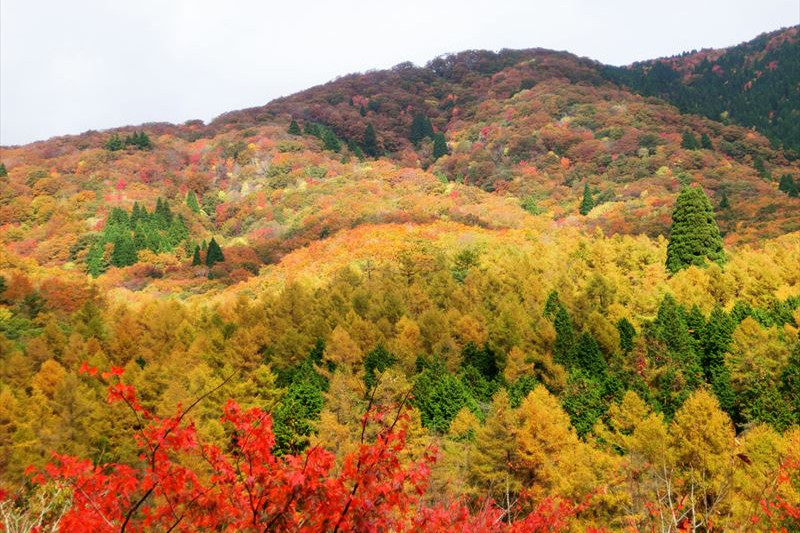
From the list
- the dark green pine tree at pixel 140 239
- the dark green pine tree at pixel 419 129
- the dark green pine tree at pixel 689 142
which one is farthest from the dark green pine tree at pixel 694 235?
the dark green pine tree at pixel 419 129

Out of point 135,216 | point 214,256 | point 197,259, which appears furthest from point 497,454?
point 135,216

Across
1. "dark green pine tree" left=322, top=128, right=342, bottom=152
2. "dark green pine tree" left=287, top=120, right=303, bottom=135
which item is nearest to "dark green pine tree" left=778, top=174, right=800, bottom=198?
"dark green pine tree" left=322, top=128, right=342, bottom=152

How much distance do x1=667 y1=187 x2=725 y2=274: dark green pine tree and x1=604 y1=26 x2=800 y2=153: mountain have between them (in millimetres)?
72819

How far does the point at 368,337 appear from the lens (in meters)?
38.5

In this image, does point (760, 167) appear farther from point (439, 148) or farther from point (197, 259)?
point (197, 259)

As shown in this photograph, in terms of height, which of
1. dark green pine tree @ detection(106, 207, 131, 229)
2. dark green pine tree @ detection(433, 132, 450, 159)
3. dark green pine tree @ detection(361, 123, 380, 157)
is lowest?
dark green pine tree @ detection(106, 207, 131, 229)

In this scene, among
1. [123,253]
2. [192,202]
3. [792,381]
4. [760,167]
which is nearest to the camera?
[792,381]

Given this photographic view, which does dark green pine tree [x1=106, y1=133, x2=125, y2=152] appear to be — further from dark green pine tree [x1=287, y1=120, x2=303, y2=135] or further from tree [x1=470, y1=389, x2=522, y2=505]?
tree [x1=470, y1=389, x2=522, y2=505]

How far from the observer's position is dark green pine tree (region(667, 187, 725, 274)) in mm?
43281

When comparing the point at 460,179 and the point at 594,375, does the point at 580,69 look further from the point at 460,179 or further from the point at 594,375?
the point at 594,375

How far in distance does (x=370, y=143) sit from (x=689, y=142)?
5790cm

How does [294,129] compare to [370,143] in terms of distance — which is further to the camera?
[370,143]

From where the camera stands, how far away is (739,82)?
5851 inches

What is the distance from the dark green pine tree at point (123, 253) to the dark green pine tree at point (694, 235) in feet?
187
